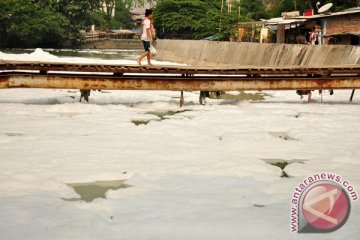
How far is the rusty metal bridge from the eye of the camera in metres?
8.73

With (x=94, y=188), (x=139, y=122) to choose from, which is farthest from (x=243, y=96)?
(x=94, y=188)

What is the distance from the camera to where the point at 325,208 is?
327 cm

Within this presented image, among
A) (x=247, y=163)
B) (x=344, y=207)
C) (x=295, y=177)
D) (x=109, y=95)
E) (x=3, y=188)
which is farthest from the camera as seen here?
(x=109, y=95)

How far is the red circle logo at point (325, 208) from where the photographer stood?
125 inches

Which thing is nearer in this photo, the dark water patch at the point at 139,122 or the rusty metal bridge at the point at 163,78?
the dark water patch at the point at 139,122

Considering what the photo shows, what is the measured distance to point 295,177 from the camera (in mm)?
4387

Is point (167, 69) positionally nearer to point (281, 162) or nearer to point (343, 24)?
point (281, 162)

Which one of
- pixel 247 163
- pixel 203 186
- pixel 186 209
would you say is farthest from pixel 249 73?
pixel 186 209

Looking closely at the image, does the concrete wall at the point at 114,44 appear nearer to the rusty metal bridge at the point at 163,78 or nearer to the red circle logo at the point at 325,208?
the rusty metal bridge at the point at 163,78

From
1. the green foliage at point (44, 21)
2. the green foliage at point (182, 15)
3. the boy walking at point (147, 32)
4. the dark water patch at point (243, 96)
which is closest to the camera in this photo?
the boy walking at point (147, 32)

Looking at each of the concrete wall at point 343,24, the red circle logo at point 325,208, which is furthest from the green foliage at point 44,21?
the red circle logo at point 325,208

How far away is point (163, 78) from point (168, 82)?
0.48 feet

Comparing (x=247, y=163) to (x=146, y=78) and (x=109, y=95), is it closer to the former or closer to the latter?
(x=146, y=78)

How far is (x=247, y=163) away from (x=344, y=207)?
5.06 ft
